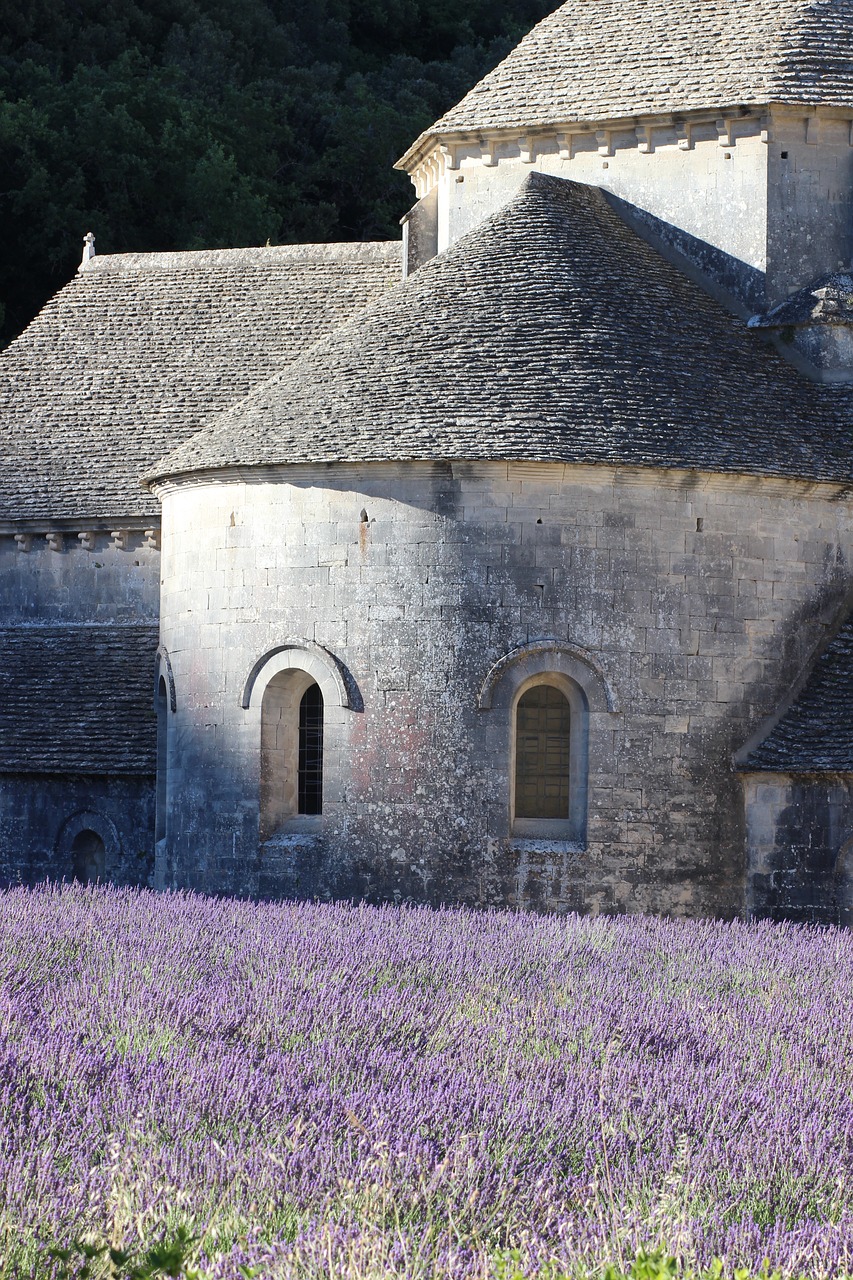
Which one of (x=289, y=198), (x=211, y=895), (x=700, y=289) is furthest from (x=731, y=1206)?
(x=289, y=198)

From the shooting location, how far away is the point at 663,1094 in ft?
28.7

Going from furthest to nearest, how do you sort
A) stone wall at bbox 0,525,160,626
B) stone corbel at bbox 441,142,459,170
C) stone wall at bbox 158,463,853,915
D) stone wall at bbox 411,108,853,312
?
stone wall at bbox 0,525,160,626 → stone corbel at bbox 441,142,459,170 → stone wall at bbox 411,108,853,312 → stone wall at bbox 158,463,853,915

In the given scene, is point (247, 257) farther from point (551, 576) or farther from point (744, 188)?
point (551, 576)

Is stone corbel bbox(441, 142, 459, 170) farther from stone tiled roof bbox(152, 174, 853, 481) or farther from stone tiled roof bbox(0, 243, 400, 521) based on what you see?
stone tiled roof bbox(0, 243, 400, 521)

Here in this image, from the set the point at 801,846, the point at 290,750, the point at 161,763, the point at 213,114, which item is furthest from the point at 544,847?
the point at 213,114

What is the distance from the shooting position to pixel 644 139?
878 inches

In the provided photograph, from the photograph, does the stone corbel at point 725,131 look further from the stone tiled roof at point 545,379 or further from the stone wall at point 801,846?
the stone wall at point 801,846

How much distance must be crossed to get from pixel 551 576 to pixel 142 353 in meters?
10.3

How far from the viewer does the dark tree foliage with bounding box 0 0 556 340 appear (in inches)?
1594

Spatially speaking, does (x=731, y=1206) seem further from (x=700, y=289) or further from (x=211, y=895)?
(x=700, y=289)

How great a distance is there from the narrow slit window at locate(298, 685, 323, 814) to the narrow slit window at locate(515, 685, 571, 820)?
212 cm

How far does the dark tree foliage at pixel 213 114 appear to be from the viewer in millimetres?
40500

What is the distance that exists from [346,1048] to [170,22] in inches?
1812

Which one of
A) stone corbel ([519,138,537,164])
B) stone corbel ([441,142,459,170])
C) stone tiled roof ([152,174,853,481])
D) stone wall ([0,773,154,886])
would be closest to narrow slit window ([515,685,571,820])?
stone tiled roof ([152,174,853,481])
